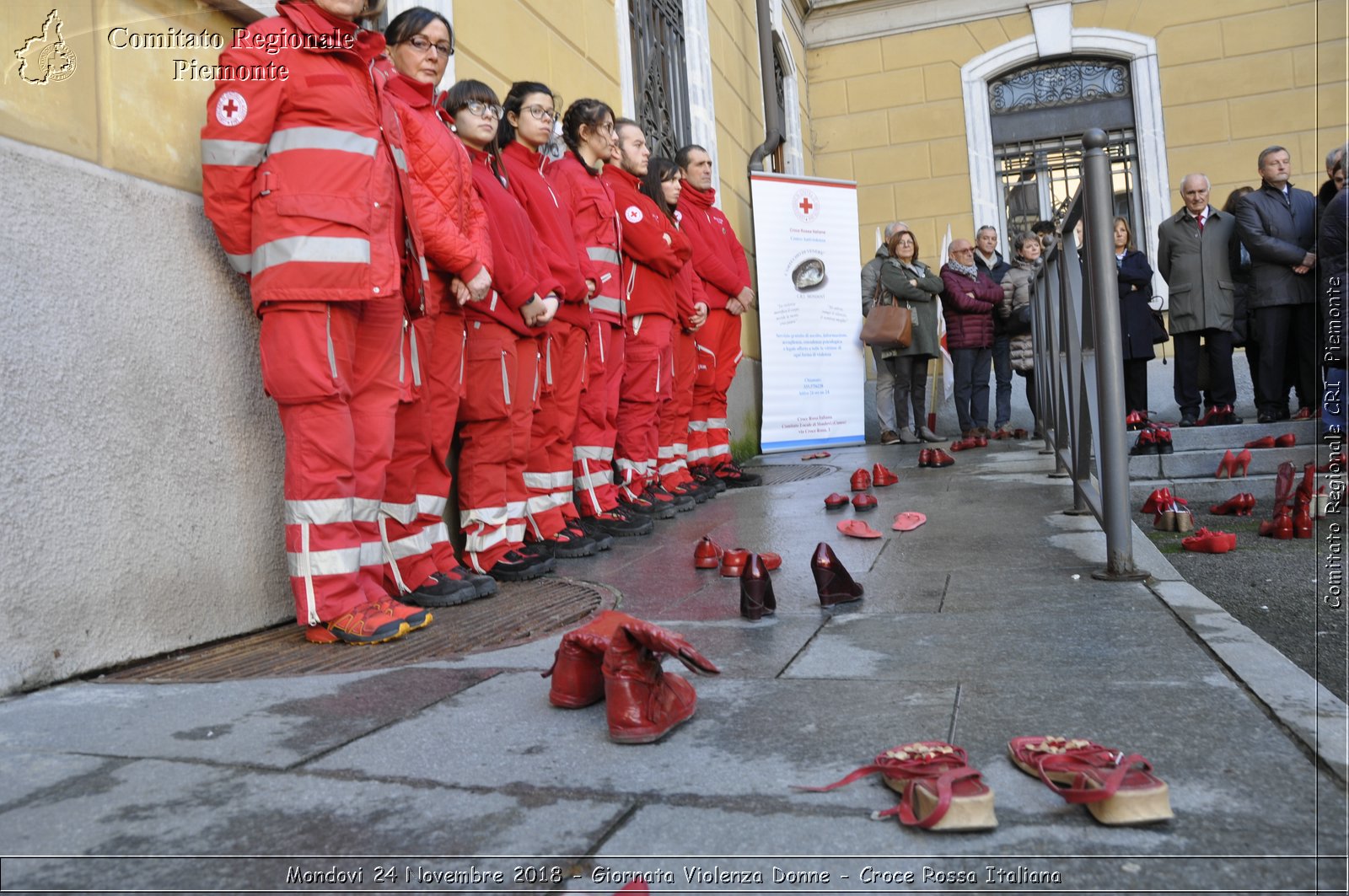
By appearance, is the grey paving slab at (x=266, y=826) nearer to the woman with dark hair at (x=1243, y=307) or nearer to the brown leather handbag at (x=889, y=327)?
the woman with dark hair at (x=1243, y=307)

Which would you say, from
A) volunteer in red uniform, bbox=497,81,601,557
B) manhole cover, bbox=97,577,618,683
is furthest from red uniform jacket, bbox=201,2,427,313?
volunteer in red uniform, bbox=497,81,601,557

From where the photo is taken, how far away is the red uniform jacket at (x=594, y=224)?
5.03m

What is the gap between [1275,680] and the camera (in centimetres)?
195

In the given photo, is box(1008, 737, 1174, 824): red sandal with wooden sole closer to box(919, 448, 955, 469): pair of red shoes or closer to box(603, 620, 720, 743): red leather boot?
box(603, 620, 720, 743): red leather boot

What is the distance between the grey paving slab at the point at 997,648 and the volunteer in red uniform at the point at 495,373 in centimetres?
176

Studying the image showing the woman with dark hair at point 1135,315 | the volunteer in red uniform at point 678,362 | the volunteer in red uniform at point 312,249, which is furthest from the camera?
the woman with dark hair at point 1135,315

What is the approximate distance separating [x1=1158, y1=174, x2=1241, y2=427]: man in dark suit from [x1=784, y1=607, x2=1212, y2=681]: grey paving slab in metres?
5.22

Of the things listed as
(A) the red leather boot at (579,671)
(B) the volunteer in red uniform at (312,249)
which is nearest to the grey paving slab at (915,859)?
(A) the red leather boot at (579,671)

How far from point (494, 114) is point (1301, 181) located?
10.5m

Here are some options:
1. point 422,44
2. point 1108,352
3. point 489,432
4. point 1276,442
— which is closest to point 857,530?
point 1108,352

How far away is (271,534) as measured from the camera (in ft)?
11.1

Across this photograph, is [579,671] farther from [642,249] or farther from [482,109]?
[642,249]

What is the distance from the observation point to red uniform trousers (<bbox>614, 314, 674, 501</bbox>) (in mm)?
5621

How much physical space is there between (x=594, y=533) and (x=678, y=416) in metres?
1.84
